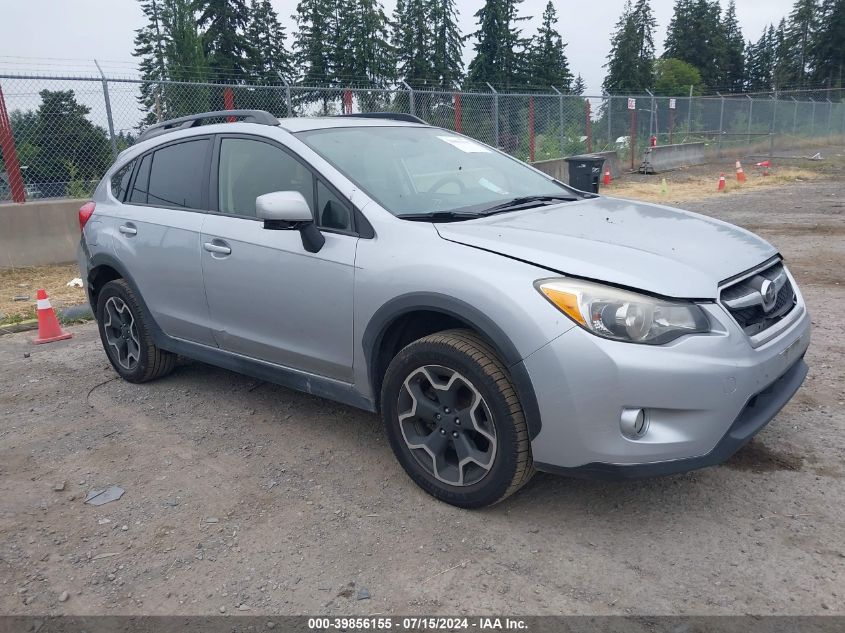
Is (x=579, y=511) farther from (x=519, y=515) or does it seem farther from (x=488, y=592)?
(x=488, y=592)

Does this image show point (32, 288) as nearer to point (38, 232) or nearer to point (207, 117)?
point (38, 232)

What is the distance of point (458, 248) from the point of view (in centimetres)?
307

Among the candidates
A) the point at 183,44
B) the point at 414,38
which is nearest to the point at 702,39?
the point at 414,38

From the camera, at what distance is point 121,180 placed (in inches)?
199

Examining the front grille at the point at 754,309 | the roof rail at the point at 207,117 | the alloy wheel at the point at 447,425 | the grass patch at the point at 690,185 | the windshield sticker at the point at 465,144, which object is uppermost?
the roof rail at the point at 207,117

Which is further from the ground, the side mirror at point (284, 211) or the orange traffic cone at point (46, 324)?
the side mirror at point (284, 211)

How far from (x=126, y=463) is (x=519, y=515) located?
2149 millimetres

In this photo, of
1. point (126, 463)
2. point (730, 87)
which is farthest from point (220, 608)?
point (730, 87)

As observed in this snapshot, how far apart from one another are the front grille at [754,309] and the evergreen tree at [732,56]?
96.6 m

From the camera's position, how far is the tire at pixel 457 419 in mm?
2877

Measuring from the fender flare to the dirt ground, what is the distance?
551 millimetres

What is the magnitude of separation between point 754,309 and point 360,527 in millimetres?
1922

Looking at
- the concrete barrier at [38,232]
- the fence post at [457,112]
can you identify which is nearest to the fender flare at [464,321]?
the concrete barrier at [38,232]

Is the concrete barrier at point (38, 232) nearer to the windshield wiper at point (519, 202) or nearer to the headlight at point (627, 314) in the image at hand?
the windshield wiper at point (519, 202)
